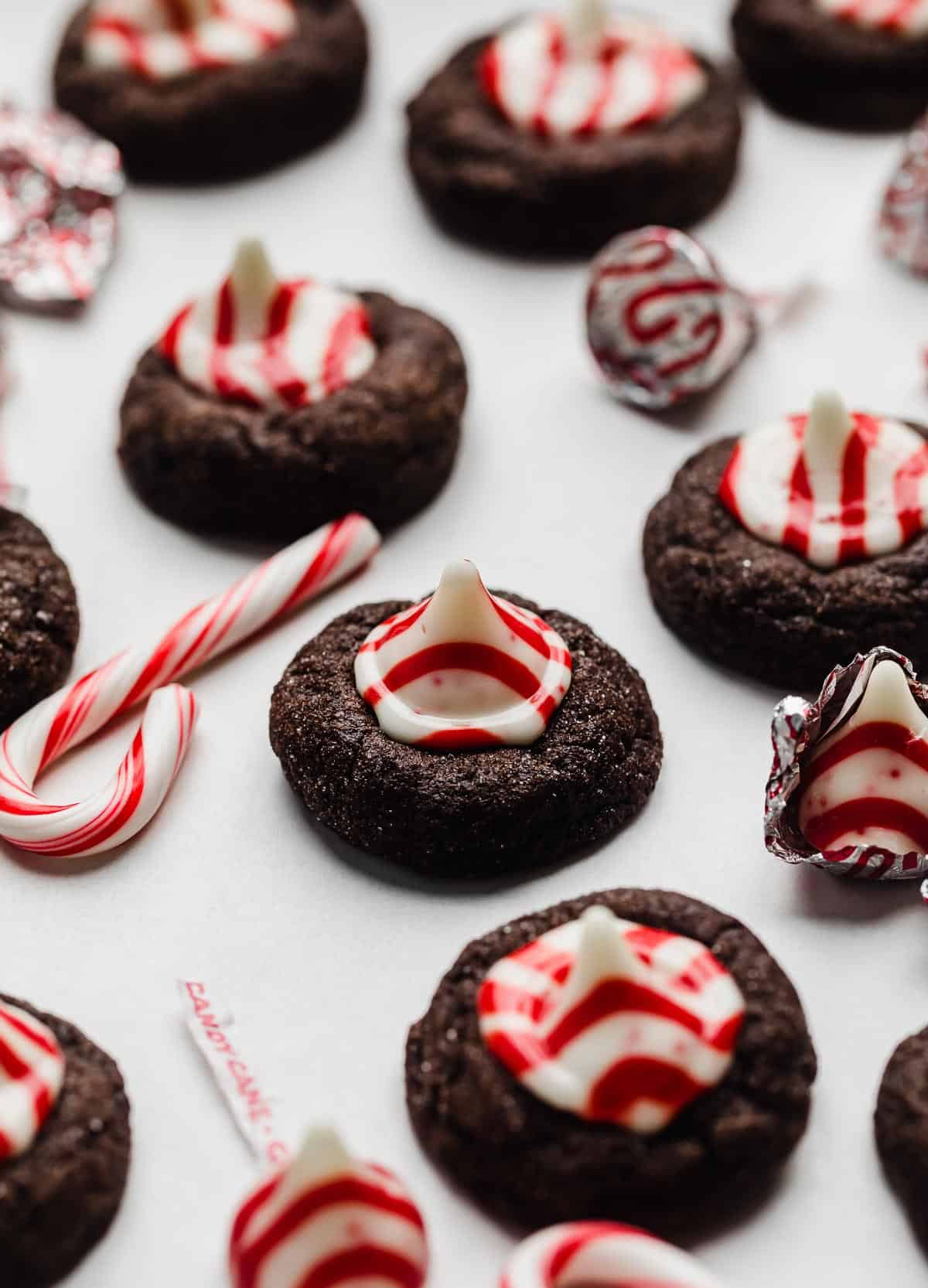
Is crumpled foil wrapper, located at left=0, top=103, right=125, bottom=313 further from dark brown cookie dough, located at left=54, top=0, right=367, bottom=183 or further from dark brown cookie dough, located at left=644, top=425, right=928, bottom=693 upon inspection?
dark brown cookie dough, located at left=644, top=425, right=928, bottom=693

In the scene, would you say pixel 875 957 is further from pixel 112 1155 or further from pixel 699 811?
pixel 112 1155

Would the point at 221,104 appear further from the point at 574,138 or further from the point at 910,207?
the point at 910,207

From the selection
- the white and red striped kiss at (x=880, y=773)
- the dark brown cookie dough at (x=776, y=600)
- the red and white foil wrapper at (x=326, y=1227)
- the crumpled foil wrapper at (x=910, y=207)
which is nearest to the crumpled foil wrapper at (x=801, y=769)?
the white and red striped kiss at (x=880, y=773)

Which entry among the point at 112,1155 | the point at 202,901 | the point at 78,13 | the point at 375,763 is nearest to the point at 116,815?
the point at 202,901

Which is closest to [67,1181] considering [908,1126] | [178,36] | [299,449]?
[908,1126]

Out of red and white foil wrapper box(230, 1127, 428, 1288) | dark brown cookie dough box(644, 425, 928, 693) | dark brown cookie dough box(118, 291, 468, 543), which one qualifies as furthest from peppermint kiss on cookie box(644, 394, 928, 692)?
red and white foil wrapper box(230, 1127, 428, 1288)

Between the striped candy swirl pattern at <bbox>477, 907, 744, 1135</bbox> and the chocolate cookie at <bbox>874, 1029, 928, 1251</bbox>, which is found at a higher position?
the striped candy swirl pattern at <bbox>477, 907, 744, 1135</bbox>

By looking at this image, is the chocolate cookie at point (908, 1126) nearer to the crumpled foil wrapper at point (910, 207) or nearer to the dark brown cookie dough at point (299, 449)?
the dark brown cookie dough at point (299, 449)
